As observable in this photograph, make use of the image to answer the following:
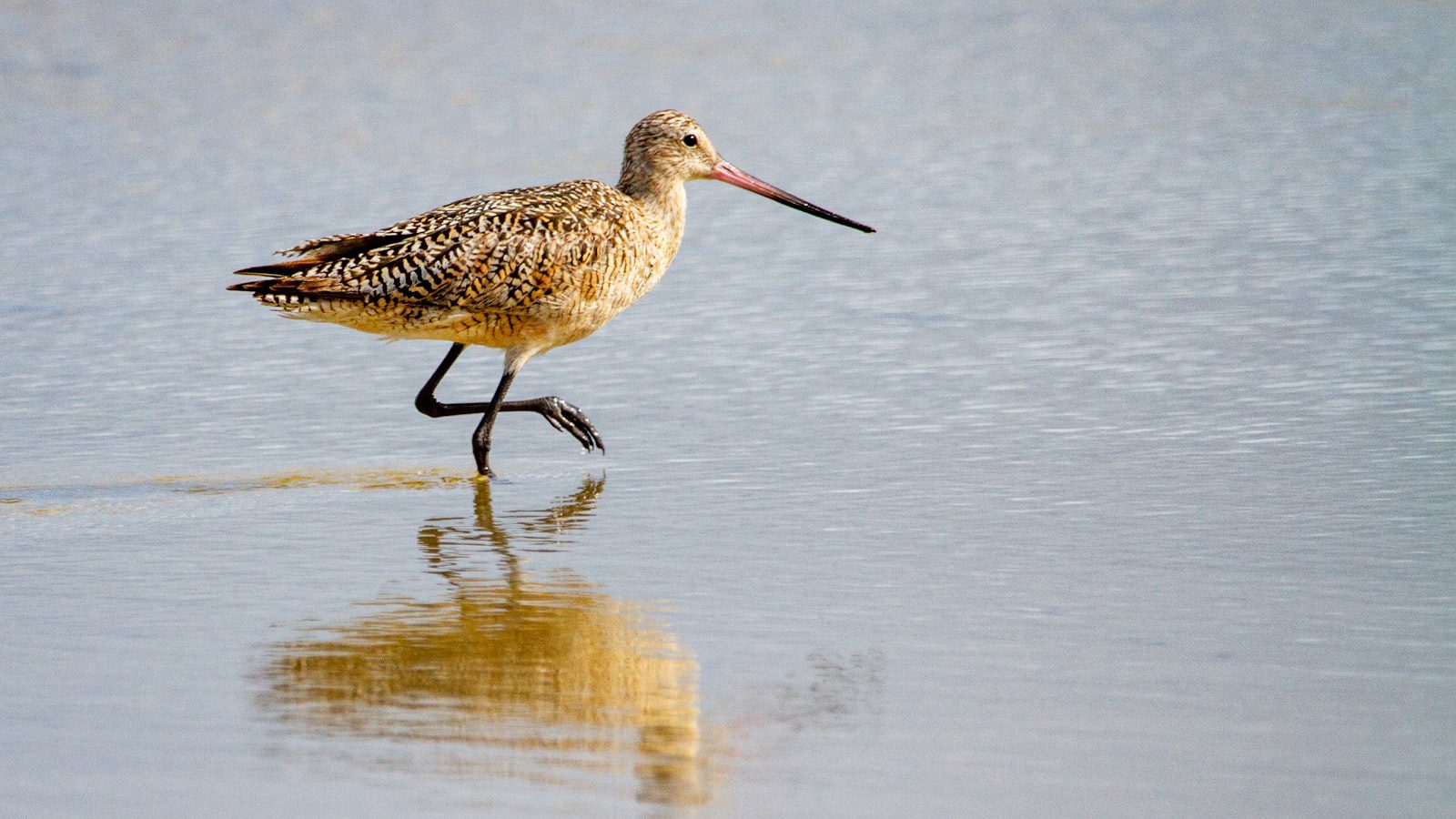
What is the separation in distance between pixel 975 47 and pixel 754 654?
14568 millimetres

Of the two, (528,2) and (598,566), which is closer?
(598,566)

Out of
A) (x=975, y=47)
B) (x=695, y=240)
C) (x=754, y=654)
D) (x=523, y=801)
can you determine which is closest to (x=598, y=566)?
(x=754, y=654)

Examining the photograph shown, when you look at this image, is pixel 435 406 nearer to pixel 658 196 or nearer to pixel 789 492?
pixel 658 196

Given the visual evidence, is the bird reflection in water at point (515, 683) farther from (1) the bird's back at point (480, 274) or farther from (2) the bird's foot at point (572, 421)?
(1) the bird's back at point (480, 274)

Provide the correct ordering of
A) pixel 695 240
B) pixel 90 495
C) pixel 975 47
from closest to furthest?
pixel 90 495
pixel 695 240
pixel 975 47

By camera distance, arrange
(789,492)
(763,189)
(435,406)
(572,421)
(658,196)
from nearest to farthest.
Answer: (789,492)
(572,421)
(435,406)
(658,196)
(763,189)

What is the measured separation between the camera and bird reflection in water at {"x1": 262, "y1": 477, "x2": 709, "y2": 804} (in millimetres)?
4117

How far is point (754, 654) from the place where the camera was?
15.7ft

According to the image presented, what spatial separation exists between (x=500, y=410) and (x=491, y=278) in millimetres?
561

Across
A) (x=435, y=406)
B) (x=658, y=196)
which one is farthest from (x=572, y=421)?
(x=658, y=196)

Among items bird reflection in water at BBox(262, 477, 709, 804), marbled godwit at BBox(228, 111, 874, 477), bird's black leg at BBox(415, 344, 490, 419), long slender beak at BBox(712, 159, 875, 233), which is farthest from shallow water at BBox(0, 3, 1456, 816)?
long slender beak at BBox(712, 159, 875, 233)

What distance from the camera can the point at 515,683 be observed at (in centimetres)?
463

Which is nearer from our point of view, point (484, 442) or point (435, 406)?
point (484, 442)

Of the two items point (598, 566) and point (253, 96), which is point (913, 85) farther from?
point (598, 566)
